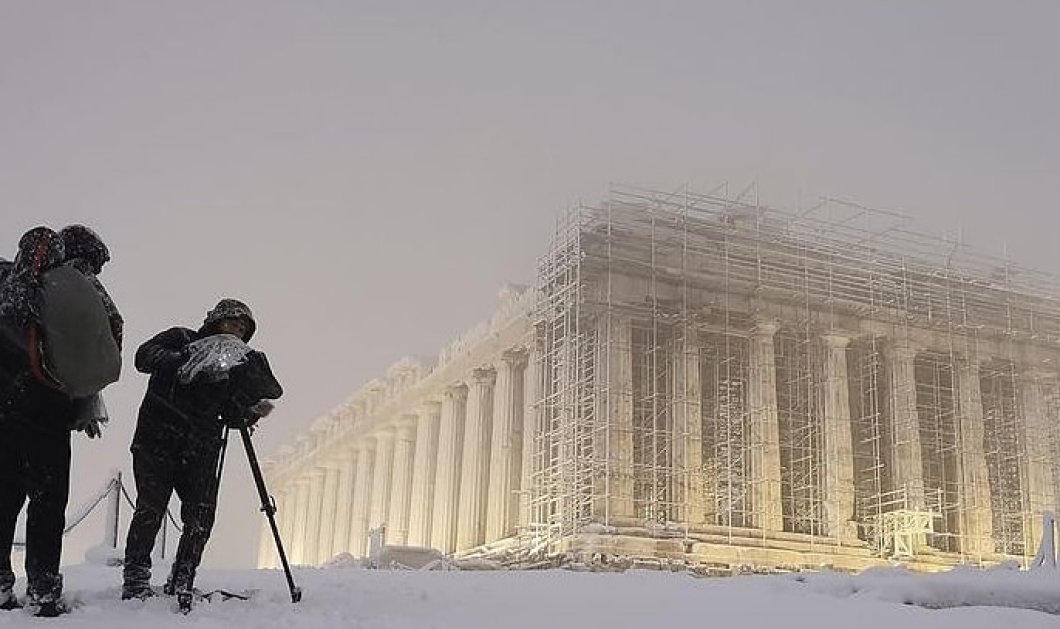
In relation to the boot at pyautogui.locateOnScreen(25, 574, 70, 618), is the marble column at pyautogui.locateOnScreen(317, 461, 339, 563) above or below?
above

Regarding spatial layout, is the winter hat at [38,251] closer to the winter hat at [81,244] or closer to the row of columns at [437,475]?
the winter hat at [81,244]

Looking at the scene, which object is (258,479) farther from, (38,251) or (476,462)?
(476,462)

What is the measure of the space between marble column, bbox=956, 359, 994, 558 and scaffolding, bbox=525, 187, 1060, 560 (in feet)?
0.27

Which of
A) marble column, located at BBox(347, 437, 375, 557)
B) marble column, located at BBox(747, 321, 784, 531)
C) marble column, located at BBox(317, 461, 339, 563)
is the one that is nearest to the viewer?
marble column, located at BBox(747, 321, 784, 531)

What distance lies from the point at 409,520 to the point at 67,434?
50.8 metres

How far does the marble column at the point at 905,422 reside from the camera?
1752 inches

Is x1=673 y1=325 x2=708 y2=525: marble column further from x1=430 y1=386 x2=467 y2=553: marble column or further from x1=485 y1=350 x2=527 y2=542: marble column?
x1=430 y1=386 x2=467 y2=553: marble column

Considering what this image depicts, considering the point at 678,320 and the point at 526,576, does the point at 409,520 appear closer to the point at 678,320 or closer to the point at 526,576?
the point at 678,320

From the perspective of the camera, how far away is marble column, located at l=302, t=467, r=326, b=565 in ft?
250

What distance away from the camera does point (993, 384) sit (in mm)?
49938

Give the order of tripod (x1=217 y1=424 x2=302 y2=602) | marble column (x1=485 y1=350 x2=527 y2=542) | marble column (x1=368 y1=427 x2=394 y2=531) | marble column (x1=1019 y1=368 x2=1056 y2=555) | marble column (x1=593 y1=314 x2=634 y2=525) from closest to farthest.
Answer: tripod (x1=217 y1=424 x2=302 y2=602) → marble column (x1=593 y1=314 x2=634 y2=525) → marble column (x1=1019 y1=368 x2=1056 y2=555) → marble column (x1=485 y1=350 x2=527 y2=542) → marble column (x1=368 y1=427 x2=394 y2=531)

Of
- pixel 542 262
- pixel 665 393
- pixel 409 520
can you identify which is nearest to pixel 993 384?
pixel 665 393

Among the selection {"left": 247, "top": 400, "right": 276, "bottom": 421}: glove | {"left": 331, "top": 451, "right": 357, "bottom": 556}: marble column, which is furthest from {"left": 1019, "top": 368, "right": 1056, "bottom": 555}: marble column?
{"left": 247, "top": 400, "right": 276, "bottom": 421}: glove

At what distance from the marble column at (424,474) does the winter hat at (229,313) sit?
4717 centimetres
